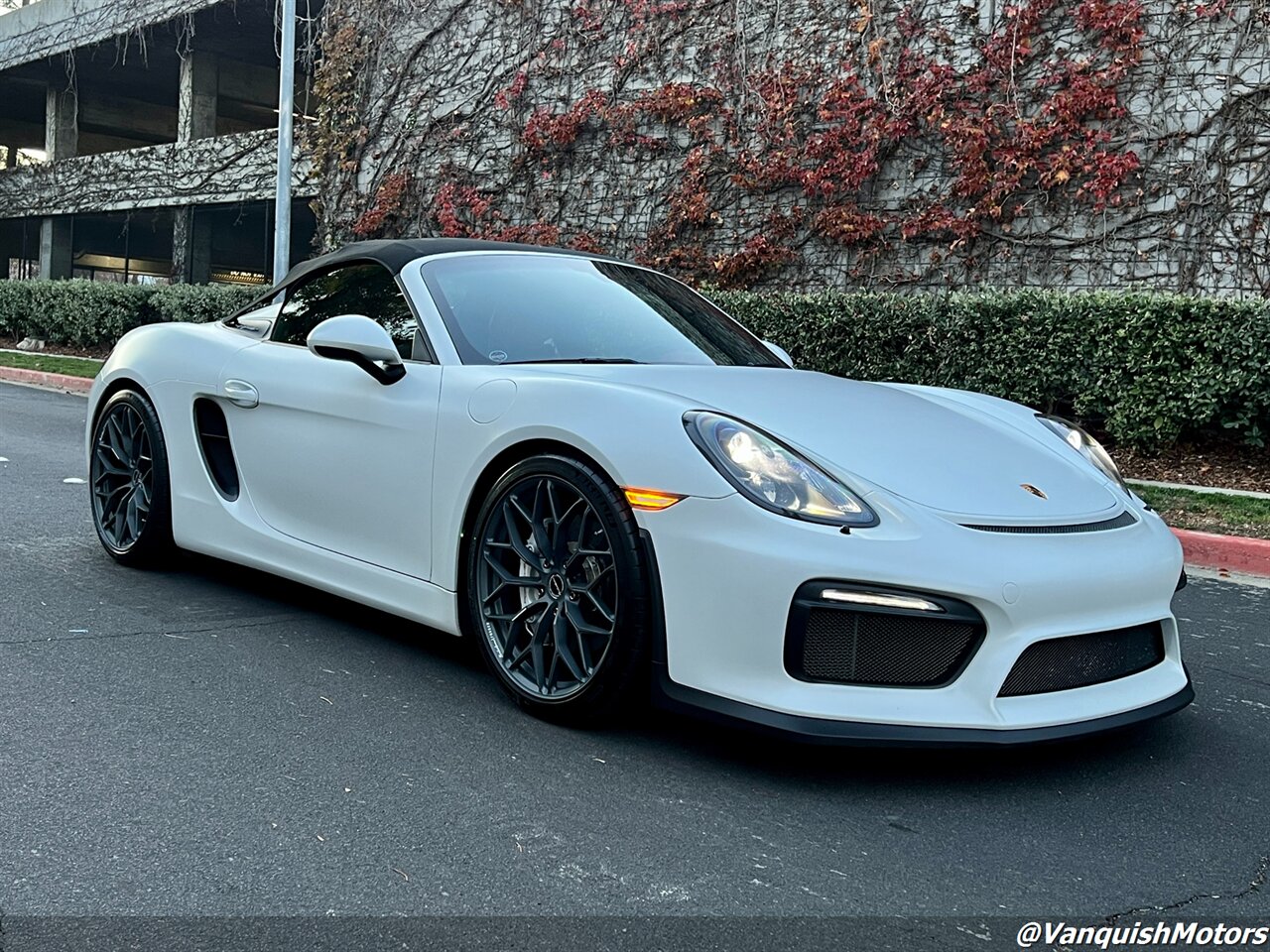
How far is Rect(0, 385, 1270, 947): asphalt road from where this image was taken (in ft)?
8.00

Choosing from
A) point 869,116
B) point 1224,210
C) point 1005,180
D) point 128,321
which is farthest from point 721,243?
point 128,321

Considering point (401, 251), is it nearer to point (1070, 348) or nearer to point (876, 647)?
point (876, 647)

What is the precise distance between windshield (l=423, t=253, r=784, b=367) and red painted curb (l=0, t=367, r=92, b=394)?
1123 cm

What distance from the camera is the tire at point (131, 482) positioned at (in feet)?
15.8

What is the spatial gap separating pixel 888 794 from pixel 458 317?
1.96 metres

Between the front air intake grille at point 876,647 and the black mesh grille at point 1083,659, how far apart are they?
0.50 ft

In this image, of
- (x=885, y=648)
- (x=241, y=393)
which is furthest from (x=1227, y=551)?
(x=241, y=393)

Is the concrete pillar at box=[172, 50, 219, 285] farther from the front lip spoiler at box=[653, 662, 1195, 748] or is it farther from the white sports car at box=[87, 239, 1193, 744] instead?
the front lip spoiler at box=[653, 662, 1195, 748]

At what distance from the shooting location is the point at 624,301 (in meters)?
4.32

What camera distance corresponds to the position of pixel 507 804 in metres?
2.85

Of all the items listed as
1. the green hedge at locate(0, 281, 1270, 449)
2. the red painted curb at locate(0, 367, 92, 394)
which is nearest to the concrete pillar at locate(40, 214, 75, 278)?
the red painted curb at locate(0, 367, 92, 394)

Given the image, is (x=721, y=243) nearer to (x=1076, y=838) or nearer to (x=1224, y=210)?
(x=1224, y=210)

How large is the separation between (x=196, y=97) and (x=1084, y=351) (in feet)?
65.3

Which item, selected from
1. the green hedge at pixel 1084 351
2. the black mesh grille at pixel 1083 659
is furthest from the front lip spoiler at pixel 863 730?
the green hedge at pixel 1084 351
